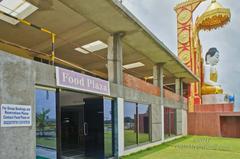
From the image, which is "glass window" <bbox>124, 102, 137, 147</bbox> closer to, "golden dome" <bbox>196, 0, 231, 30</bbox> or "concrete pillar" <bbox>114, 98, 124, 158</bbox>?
"concrete pillar" <bbox>114, 98, 124, 158</bbox>

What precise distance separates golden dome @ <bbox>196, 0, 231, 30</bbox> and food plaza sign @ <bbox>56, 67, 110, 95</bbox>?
18.3 metres

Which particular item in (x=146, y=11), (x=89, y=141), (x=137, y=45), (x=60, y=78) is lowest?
(x=89, y=141)

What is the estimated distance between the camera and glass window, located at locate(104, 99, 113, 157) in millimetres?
9227

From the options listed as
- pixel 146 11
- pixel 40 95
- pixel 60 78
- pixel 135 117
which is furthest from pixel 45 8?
pixel 146 11

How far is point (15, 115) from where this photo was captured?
204 inches

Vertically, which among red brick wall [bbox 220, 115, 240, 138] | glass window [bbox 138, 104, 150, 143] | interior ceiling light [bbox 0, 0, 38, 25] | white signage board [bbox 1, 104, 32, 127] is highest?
interior ceiling light [bbox 0, 0, 38, 25]

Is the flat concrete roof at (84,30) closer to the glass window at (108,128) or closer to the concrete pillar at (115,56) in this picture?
the concrete pillar at (115,56)

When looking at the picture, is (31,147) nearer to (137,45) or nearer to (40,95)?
(40,95)

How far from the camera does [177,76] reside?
20062mm

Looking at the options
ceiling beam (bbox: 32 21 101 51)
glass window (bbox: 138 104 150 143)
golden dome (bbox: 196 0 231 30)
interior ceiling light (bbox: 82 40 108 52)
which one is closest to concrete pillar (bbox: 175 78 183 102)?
golden dome (bbox: 196 0 231 30)

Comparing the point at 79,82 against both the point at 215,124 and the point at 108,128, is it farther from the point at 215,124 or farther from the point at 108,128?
the point at 215,124

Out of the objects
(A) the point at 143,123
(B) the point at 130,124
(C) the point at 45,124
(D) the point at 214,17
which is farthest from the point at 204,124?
(C) the point at 45,124

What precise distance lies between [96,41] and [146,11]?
7781 mm

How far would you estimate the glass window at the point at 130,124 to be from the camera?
1058 cm
